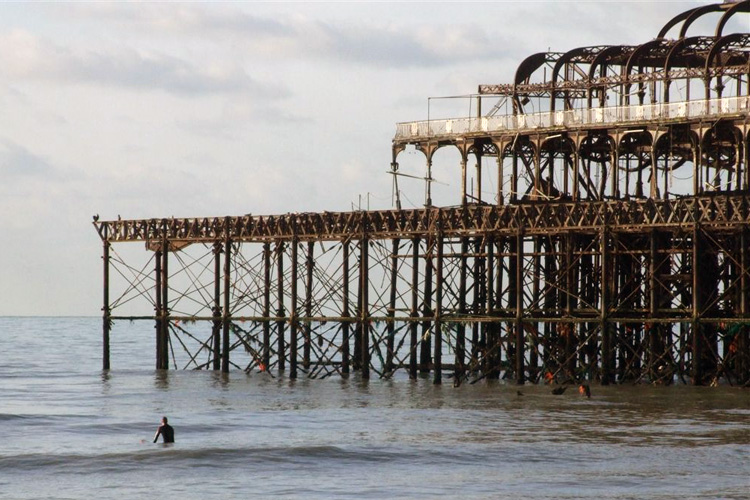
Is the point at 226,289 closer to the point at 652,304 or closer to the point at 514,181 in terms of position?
the point at 514,181

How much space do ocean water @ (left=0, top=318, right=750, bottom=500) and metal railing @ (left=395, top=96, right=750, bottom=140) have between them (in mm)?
10748

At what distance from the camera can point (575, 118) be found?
62.6m

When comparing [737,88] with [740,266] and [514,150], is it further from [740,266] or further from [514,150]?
[740,266]

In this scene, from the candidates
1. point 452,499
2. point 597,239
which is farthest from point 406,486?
point 597,239

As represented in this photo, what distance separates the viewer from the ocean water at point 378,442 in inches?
1507

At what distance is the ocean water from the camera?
38281mm

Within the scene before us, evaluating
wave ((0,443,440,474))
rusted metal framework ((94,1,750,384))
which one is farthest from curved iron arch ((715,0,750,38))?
wave ((0,443,440,474))

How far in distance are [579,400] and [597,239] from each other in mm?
7971

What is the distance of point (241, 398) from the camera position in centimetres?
5975

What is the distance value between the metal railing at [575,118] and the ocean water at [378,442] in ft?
35.3

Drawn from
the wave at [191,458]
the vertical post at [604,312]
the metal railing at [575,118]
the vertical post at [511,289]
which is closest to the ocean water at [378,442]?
the wave at [191,458]

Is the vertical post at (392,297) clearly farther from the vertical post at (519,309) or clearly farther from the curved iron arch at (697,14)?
the curved iron arch at (697,14)

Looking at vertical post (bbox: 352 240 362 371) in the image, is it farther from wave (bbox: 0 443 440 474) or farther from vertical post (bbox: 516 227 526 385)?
wave (bbox: 0 443 440 474)

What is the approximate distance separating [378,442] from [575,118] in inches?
842
